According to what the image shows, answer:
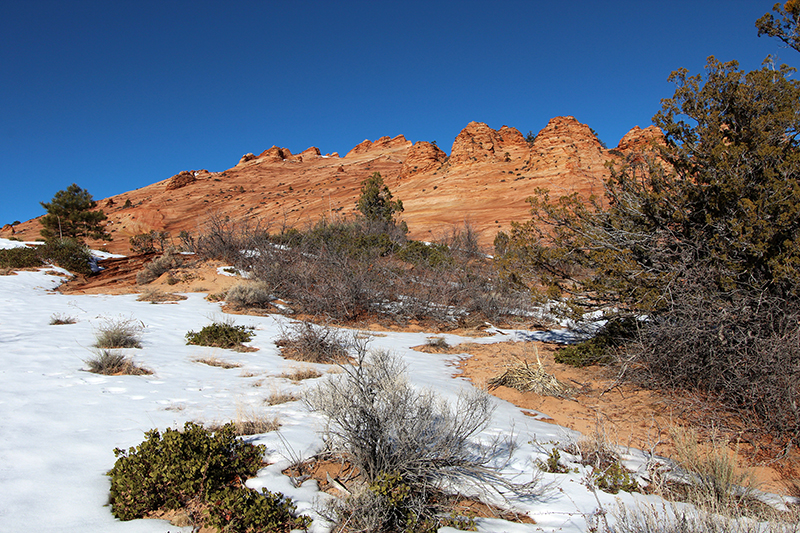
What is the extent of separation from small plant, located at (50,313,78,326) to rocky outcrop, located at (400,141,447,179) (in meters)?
43.3

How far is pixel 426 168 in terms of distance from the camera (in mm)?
48469

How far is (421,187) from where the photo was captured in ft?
145

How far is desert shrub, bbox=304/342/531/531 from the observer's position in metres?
2.41

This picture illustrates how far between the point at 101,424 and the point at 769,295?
22.9ft

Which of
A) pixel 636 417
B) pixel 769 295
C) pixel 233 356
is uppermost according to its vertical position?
pixel 769 295

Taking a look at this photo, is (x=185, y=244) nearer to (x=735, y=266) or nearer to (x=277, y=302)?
(x=277, y=302)

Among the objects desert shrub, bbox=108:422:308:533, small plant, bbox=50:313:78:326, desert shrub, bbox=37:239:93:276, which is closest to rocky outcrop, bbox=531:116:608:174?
desert shrub, bbox=37:239:93:276

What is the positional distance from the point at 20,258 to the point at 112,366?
13053 millimetres

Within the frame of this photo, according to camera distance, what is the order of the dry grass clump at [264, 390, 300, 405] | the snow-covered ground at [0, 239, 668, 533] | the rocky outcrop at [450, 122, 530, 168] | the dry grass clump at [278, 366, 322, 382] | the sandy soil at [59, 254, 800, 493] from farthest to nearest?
the rocky outcrop at [450, 122, 530, 168] → the dry grass clump at [278, 366, 322, 382] → the dry grass clump at [264, 390, 300, 405] → the sandy soil at [59, 254, 800, 493] → the snow-covered ground at [0, 239, 668, 533]

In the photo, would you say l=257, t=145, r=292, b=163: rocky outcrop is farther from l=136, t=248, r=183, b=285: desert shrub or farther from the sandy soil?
the sandy soil

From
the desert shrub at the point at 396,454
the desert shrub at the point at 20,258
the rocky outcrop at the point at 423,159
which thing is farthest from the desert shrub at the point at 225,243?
the rocky outcrop at the point at 423,159

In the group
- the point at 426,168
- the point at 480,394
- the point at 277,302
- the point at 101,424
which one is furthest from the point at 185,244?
the point at 426,168

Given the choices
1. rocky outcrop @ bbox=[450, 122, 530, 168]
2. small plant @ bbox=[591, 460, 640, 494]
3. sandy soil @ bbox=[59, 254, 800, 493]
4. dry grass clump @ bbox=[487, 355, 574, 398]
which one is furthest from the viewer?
rocky outcrop @ bbox=[450, 122, 530, 168]

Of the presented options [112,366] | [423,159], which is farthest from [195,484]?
[423,159]
